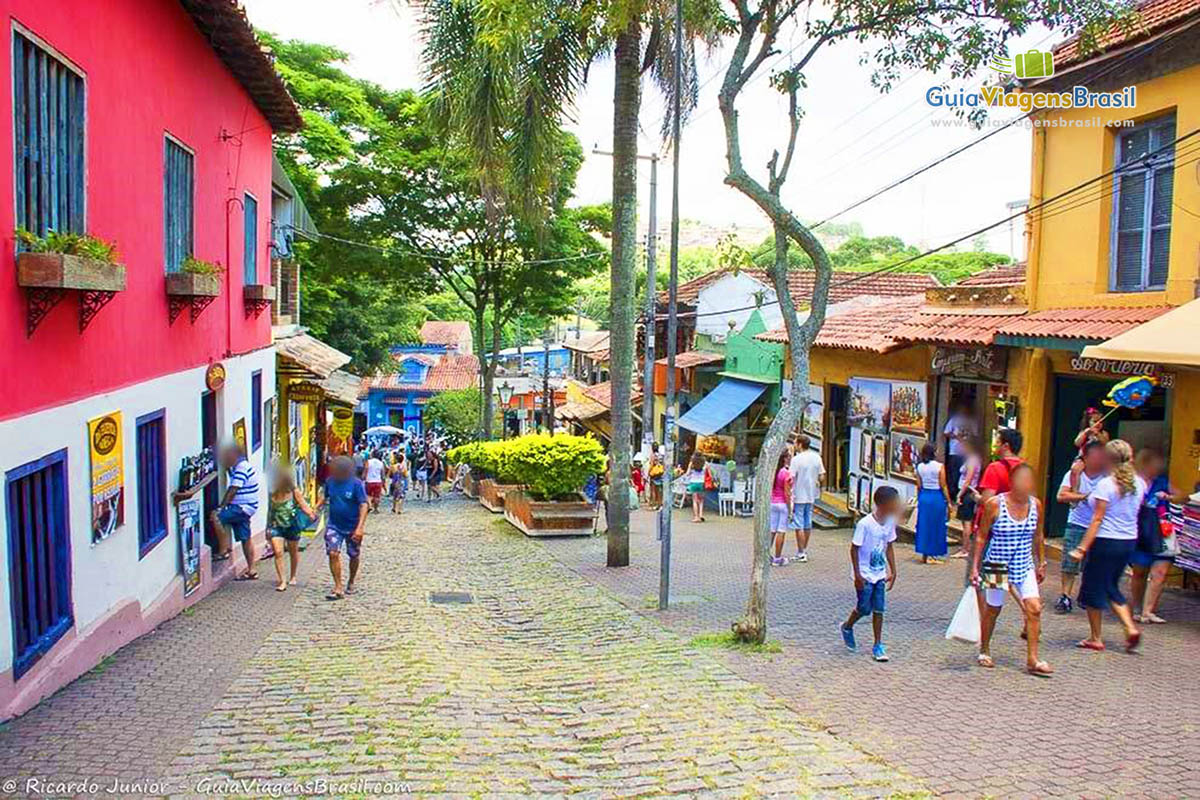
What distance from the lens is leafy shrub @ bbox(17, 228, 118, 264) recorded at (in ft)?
21.0

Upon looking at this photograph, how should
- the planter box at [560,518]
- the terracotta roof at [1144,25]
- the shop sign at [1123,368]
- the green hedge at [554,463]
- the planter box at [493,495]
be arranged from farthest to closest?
the planter box at [493,495], the planter box at [560,518], the green hedge at [554,463], the shop sign at [1123,368], the terracotta roof at [1144,25]

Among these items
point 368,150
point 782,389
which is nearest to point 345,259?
point 368,150

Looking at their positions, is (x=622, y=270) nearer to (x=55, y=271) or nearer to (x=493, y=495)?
(x=55, y=271)

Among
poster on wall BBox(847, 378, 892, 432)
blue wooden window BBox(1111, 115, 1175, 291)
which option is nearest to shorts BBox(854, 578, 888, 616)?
blue wooden window BBox(1111, 115, 1175, 291)

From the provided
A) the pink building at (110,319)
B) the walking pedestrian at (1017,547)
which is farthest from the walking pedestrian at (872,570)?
the pink building at (110,319)

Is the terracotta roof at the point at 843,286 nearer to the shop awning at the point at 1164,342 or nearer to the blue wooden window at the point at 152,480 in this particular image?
the shop awning at the point at 1164,342

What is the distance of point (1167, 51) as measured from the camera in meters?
11.5

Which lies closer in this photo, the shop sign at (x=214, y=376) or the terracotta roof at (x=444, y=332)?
the shop sign at (x=214, y=376)

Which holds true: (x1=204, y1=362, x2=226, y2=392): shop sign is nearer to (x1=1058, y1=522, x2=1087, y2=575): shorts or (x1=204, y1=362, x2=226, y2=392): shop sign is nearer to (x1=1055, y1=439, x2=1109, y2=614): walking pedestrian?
(x1=1055, y1=439, x2=1109, y2=614): walking pedestrian

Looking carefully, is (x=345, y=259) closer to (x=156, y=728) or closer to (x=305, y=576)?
(x=305, y=576)

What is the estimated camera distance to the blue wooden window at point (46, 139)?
650 cm

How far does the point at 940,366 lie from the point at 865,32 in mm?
6481

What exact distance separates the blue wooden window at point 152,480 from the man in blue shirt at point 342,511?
159cm

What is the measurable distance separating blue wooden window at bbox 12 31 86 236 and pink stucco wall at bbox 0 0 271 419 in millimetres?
125
